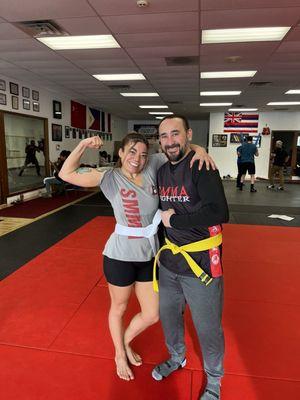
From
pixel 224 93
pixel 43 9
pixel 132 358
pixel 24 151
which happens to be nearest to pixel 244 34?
pixel 43 9

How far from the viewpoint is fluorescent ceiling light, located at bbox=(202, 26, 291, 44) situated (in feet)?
13.7

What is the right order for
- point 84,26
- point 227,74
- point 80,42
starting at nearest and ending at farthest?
point 84,26 < point 80,42 < point 227,74

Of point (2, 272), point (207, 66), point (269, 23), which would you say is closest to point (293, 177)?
point (207, 66)

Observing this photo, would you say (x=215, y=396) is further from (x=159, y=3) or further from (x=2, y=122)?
(x=2, y=122)

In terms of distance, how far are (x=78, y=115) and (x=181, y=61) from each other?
6379 millimetres

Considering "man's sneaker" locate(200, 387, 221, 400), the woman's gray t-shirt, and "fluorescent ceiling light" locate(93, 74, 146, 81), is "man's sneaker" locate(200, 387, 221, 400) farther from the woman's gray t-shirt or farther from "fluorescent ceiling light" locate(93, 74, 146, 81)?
"fluorescent ceiling light" locate(93, 74, 146, 81)

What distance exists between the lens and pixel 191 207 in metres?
1.60

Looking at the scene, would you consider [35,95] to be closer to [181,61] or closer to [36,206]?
[36,206]

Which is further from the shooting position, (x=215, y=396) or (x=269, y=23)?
(x=269, y=23)

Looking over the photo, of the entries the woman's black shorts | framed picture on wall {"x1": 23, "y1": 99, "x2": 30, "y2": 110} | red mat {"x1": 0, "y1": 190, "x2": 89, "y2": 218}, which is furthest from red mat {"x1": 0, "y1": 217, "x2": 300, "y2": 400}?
framed picture on wall {"x1": 23, "y1": 99, "x2": 30, "y2": 110}

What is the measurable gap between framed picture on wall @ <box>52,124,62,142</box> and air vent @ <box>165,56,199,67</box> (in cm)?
473

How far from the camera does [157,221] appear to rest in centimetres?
176

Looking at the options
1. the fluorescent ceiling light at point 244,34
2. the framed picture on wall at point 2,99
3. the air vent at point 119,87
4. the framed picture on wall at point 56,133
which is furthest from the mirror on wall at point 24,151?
the fluorescent ceiling light at point 244,34

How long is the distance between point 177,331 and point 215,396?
0.38 metres
